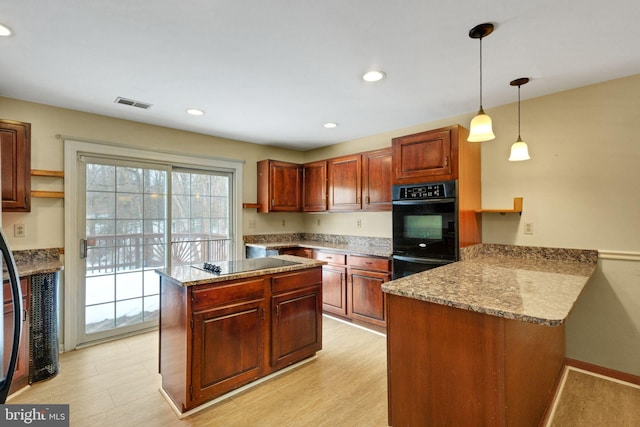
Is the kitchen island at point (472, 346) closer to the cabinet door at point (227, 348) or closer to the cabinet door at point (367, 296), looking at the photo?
the cabinet door at point (227, 348)

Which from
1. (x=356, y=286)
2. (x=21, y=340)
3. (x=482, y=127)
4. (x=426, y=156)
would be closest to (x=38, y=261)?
(x=21, y=340)

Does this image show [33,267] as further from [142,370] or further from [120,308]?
[142,370]

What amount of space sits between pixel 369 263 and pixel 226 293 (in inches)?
70.5

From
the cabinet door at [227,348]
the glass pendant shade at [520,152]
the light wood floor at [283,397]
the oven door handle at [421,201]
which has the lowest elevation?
the light wood floor at [283,397]

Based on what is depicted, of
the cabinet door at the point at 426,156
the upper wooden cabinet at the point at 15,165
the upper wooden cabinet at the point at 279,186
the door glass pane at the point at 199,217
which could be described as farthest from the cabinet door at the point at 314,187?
the upper wooden cabinet at the point at 15,165

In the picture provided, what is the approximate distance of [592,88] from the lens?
2.61 meters

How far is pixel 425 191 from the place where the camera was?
303cm

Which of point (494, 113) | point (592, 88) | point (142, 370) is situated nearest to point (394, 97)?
point (494, 113)

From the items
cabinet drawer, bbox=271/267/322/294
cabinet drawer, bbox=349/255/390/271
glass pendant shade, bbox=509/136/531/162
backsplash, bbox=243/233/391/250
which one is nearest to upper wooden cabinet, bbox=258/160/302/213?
backsplash, bbox=243/233/391/250

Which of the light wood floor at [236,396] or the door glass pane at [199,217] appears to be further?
the door glass pane at [199,217]

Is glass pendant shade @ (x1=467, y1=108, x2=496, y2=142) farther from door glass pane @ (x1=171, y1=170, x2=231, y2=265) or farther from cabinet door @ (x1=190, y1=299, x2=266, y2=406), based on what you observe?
door glass pane @ (x1=171, y1=170, x2=231, y2=265)

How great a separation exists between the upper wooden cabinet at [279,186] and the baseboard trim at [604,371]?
11.7 ft

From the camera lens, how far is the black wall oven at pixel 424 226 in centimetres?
284

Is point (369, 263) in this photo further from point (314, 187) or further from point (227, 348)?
point (227, 348)
